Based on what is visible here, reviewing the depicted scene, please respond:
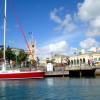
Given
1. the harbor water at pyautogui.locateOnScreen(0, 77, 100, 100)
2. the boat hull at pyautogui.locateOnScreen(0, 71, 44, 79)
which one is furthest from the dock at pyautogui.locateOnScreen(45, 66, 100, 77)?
the harbor water at pyautogui.locateOnScreen(0, 77, 100, 100)

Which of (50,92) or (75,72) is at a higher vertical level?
(75,72)

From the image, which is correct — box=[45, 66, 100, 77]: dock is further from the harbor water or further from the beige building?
the beige building

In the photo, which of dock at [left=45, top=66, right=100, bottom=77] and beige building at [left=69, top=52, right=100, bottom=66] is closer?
dock at [left=45, top=66, right=100, bottom=77]

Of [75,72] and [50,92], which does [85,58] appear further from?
[50,92]

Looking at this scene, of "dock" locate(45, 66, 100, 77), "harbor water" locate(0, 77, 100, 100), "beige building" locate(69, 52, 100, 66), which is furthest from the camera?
"beige building" locate(69, 52, 100, 66)

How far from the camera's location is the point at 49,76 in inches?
4722

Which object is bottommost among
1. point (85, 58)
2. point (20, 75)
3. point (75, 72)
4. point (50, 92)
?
point (50, 92)

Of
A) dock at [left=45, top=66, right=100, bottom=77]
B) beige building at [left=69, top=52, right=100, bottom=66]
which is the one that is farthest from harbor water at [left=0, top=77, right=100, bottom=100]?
beige building at [left=69, top=52, right=100, bottom=66]

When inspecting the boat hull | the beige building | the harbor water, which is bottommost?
the harbor water

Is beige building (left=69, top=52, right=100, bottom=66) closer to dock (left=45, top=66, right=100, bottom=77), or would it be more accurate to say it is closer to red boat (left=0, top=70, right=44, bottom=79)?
dock (left=45, top=66, right=100, bottom=77)

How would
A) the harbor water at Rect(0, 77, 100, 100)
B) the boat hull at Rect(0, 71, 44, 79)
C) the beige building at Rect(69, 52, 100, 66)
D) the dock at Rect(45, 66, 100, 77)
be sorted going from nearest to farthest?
the harbor water at Rect(0, 77, 100, 100) → the boat hull at Rect(0, 71, 44, 79) → the dock at Rect(45, 66, 100, 77) → the beige building at Rect(69, 52, 100, 66)

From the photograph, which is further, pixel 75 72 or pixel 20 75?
pixel 75 72

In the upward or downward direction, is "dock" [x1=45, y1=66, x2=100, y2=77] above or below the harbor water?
above

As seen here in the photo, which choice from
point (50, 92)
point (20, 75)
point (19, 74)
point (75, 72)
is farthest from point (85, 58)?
point (50, 92)
